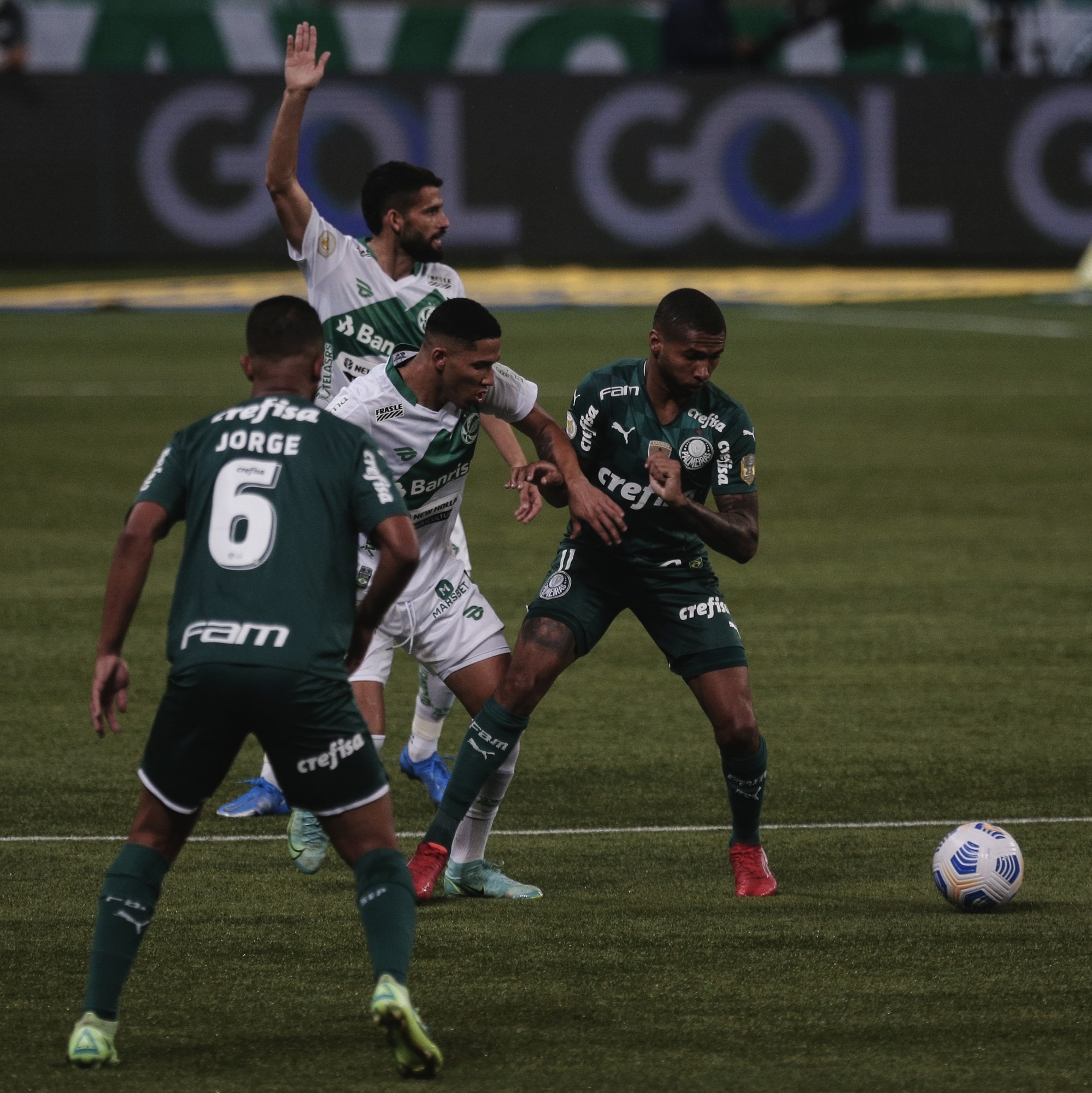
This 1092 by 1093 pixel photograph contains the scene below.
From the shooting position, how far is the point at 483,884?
7.05 m

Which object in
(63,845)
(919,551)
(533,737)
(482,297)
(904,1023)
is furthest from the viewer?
(482,297)

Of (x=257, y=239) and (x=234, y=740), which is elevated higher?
(x=234, y=740)

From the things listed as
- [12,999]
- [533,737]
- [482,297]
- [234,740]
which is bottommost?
[482,297]

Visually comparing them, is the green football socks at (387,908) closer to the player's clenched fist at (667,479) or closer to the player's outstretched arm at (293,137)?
the player's clenched fist at (667,479)

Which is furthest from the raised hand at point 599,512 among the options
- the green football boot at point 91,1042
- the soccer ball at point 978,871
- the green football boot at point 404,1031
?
the green football boot at point 91,1042

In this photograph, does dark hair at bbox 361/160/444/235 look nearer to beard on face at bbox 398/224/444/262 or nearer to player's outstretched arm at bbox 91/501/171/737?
beard on face at bbox 398/224/444/262

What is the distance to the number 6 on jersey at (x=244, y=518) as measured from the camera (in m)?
5.11

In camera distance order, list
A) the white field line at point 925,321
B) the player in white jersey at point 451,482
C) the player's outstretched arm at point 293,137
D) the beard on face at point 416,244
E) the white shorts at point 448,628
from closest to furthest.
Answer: the player in white jersey at point 451,482 → the white shorts at point 448,628 → the player's outstretched arm at point 293,137 → the beard on face at point 416,244 → the white field line at point 925,321

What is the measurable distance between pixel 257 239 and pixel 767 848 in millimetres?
25887

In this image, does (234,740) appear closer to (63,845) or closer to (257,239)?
(63,845)

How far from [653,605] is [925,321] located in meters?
23.2

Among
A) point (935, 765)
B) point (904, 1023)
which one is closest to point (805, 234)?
point (935, 765)

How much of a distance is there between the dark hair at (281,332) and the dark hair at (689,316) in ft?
6.14

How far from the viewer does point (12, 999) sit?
573 cm
